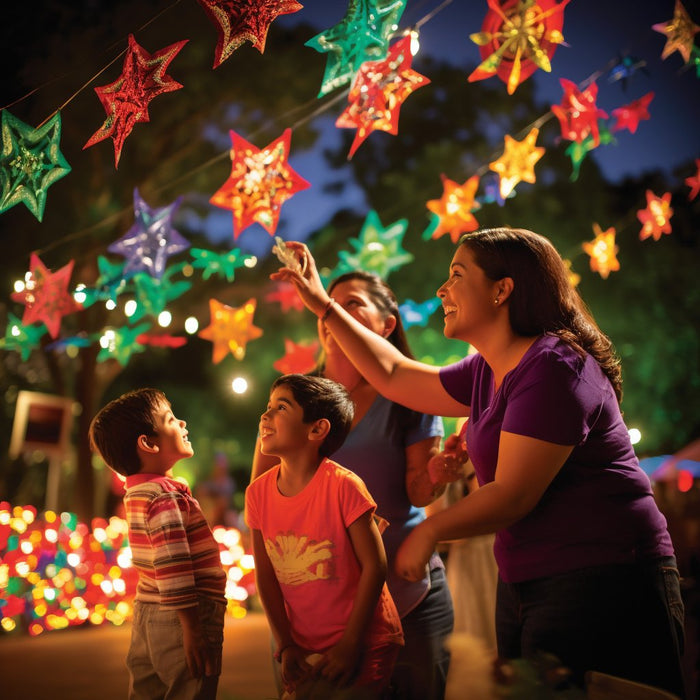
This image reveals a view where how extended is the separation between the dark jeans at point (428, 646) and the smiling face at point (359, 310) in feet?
2.92

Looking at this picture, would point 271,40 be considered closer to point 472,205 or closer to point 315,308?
point 472,205

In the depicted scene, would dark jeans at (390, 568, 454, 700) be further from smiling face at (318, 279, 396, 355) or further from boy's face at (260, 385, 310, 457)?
smiling face at (318, 279, 396, 355)

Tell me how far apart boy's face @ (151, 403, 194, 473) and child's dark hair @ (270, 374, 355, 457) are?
1.23 feet

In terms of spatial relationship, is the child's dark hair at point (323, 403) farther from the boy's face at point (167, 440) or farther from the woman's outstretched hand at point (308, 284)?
the boy's face at point (167, 440)

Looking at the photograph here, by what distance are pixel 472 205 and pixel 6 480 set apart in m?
13.6

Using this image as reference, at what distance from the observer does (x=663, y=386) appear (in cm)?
1264

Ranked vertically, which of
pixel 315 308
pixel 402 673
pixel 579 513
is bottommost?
pixel 402 673

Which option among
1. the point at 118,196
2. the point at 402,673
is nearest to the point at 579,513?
the point at 402,673

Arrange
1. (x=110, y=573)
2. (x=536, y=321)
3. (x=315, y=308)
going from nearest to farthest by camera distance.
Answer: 1. (x=536, y=321)
2. (x=315, y=308)
3. (x=110, y=573)

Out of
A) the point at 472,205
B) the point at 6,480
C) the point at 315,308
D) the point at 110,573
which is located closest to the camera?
the point at 315,308

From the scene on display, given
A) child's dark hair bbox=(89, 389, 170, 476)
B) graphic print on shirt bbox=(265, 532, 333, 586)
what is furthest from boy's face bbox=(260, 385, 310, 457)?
child's dark hair bbox=(89, 389, 170, 476)

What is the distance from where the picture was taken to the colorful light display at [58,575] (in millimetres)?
7852

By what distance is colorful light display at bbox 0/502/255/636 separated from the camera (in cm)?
785

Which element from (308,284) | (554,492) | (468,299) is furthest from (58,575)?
(554,492)
